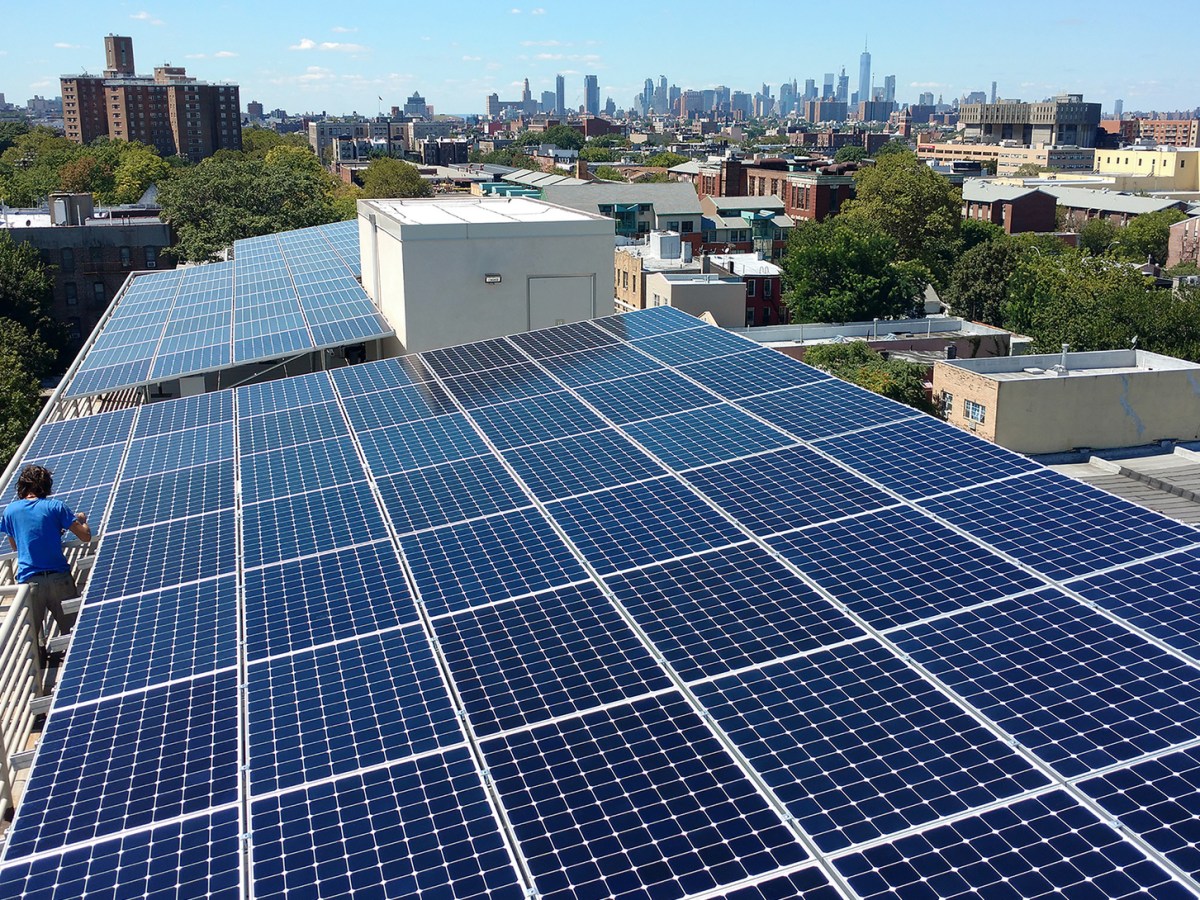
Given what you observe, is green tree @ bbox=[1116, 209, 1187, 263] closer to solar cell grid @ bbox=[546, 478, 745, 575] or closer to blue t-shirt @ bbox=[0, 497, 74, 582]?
solar cell grid @ bbox=[546, 478, 745, 575]

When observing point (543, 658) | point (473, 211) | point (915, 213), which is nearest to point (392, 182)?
point (915, 213)

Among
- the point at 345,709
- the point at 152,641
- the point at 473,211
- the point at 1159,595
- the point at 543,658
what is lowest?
the point at 152,641

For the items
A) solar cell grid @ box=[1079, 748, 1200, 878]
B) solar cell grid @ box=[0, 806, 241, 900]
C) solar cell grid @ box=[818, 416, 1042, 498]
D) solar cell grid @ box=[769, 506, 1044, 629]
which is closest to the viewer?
solar cell grid @ box=[1079, 748, 1200, 878]

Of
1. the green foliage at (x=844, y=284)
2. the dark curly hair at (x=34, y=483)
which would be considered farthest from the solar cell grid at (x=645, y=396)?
the green foliage at (x=844, y=284)

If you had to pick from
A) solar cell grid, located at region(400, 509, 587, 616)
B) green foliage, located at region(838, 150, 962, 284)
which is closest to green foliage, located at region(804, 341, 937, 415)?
solar cell grid, located at region(400, 509, 587, 616)

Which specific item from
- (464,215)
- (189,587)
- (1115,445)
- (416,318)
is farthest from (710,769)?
(1115,445)

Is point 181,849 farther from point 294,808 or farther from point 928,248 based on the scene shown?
point 928,248

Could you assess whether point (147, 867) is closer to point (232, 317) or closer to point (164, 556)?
point (164, 556)
